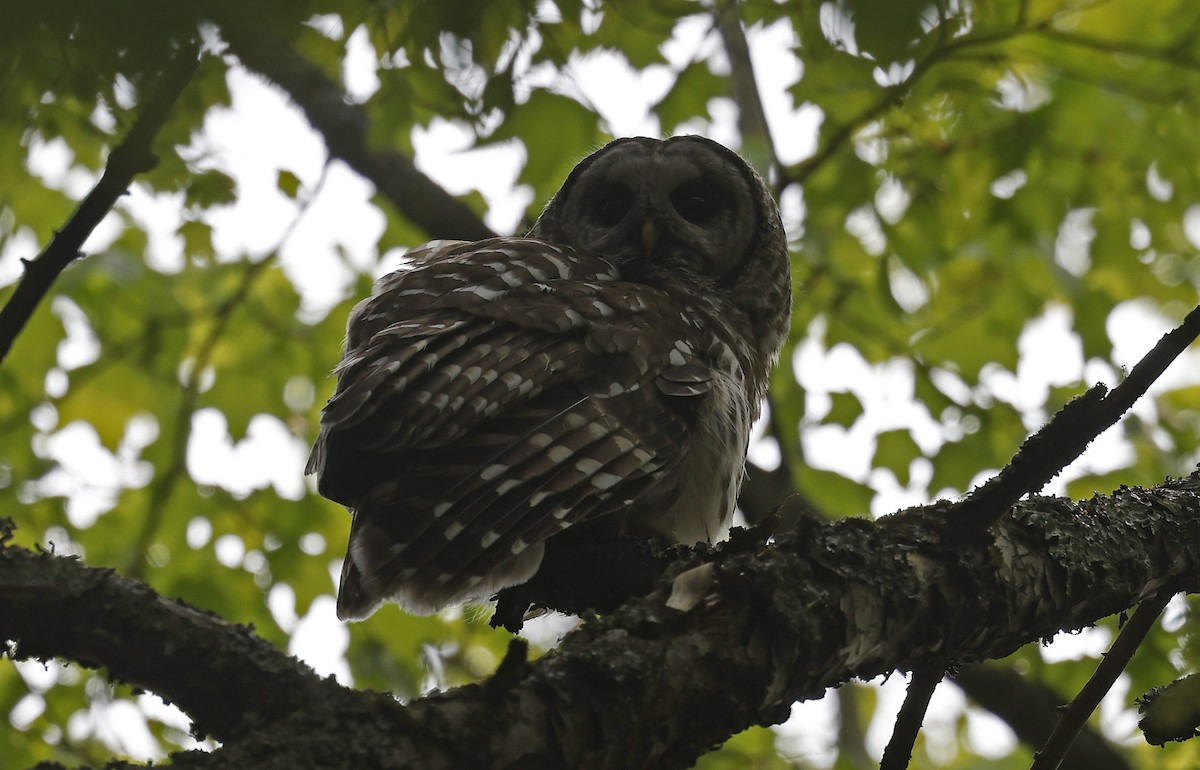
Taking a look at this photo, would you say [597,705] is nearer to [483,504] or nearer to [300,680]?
[300,680]

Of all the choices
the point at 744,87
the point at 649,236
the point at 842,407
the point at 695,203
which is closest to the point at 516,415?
the point at 649,236

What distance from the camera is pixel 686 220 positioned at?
4.26 meters

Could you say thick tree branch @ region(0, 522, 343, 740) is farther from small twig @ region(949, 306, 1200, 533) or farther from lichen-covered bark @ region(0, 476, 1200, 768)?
small twig @ region(949, 306, 1200, 533)

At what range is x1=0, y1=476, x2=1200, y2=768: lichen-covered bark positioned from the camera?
53.7 inches

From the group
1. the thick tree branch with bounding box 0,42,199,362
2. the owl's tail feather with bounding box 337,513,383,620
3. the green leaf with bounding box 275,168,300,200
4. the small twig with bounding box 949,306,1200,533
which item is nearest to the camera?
the small twig with bounding box 949,306,1200,533

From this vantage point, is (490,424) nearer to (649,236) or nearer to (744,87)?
Result: (649,236)

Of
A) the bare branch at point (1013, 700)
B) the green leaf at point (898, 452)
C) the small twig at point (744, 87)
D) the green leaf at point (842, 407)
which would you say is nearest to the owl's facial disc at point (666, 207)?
the small twig at point (744, 87)

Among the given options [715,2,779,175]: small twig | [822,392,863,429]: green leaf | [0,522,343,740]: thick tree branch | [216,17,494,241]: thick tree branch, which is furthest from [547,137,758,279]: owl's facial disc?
[0,522,343,740]: thick tree branch

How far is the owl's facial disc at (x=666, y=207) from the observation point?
161 inches

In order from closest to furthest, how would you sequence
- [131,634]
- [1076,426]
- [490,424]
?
[131,634] < [1076,426] < [490,424]

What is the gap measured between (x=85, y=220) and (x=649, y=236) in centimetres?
227

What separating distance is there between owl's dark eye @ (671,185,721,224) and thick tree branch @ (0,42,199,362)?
2508 mm

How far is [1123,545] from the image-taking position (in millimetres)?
2213

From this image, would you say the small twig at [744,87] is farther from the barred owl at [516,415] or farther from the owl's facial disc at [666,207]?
the barred owl at [516,415]
